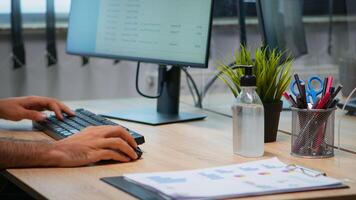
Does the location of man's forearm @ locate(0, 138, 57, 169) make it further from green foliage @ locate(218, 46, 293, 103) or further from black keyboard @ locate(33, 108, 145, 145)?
green foliage @ locate(218, 46, 293, 103)

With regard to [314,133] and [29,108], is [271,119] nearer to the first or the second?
[314,133]

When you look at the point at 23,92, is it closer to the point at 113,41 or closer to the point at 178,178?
the point at 113,41

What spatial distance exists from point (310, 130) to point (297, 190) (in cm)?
32

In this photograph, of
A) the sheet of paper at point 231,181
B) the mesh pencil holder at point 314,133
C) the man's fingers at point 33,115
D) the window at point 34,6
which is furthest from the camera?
the window at point 34,6

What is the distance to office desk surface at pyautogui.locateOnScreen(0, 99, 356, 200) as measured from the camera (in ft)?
4.29

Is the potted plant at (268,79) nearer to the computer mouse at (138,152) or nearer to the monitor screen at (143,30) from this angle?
the monitor screen at (143,30)

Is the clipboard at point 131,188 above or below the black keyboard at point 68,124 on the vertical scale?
below

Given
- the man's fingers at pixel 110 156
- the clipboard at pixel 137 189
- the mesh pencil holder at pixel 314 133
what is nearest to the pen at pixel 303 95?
the mesh pencil holder at pixel 314 133

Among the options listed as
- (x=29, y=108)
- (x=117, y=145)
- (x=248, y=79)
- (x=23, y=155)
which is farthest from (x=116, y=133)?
(x=29, y=108)

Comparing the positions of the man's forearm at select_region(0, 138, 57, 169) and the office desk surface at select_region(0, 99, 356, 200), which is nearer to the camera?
the office desk surface at select_region(0, 99, 356, 200)

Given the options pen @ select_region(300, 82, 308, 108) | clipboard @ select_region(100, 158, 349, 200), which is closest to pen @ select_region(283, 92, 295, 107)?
pen @ select_region(300, 82, 308, 108)

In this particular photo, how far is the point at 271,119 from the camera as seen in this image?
1731 millimetres

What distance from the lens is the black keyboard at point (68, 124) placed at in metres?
1.77

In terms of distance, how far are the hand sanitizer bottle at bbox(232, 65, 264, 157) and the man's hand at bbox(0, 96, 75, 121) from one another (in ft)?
1.85
